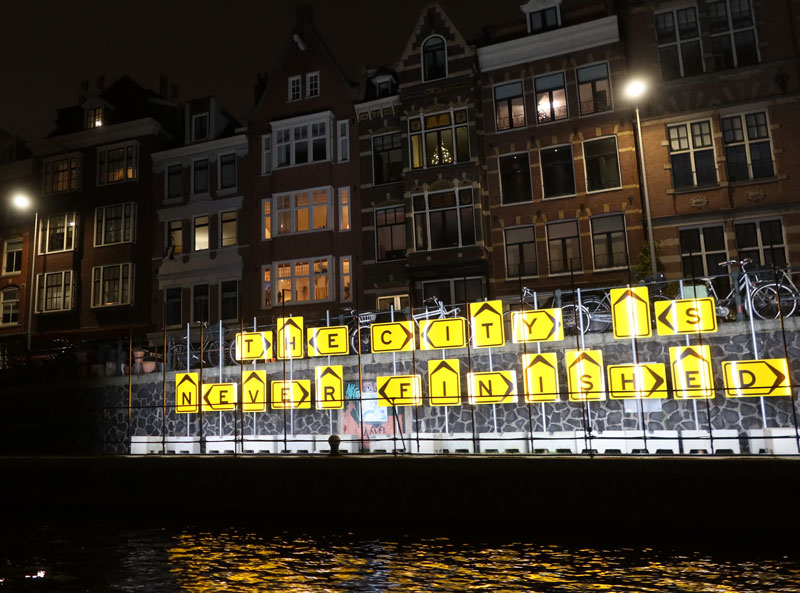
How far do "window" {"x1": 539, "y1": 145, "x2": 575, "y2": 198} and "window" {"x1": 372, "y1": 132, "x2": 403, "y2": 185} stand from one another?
23.0 feet

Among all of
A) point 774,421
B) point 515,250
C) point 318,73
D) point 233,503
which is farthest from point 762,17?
point 233,503

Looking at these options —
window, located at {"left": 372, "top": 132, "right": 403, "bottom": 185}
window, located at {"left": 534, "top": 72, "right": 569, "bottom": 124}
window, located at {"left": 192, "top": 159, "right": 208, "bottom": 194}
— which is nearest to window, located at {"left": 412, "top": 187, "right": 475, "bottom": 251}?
window, located at {"left": 372, "top": 132, "right": 403, "bottom": 185}

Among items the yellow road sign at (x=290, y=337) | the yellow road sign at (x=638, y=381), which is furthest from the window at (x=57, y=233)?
the yellow road sign at (x=638, y=381)

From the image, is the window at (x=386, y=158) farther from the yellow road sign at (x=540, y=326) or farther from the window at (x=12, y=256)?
the window at (x=12, y=256)

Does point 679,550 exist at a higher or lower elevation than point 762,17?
lower

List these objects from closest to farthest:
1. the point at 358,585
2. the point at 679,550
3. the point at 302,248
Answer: the point at 358,585
the point at 679,550
the point at 302,248

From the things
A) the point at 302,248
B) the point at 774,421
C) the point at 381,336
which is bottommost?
the point at 774,421

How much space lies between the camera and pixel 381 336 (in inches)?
786

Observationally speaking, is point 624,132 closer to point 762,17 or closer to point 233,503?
point 762,17

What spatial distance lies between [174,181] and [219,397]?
18.9m

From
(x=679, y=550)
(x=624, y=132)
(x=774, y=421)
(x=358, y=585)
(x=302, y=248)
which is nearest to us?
(x=358, y=585)

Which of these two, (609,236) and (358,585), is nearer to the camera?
(358,585)

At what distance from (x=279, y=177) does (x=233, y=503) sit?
19.8 metres

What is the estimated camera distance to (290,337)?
21875 millimetres
